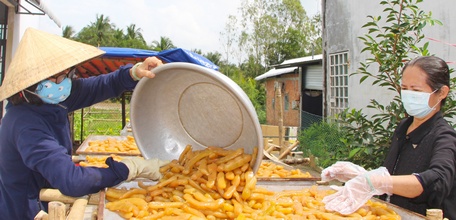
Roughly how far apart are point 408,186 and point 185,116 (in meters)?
1.80

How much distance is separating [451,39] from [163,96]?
6189 mm

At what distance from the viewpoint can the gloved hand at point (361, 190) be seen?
2.45m

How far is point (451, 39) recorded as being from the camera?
24.6 ft

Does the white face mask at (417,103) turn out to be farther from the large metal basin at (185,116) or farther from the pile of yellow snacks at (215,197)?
the large metal basin at (185,116)

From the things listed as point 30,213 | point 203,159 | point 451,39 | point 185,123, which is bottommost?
point 30,213

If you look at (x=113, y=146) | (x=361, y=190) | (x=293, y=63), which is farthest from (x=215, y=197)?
(x=293, y=63)

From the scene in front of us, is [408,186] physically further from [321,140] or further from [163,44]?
[163,44]

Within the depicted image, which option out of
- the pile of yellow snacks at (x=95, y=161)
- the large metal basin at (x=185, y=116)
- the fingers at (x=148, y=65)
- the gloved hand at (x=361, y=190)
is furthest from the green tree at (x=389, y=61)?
the pile of yellow snacks at (x=95, y=161)

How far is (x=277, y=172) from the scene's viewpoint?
18.4 feet

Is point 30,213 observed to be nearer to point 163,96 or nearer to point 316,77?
point 163,96

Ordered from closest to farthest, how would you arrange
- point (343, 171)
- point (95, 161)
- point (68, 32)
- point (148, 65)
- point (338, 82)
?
point (343, 171)
point (148, 65)
point (95, 161)
point (338, 82)
point (68, 32)

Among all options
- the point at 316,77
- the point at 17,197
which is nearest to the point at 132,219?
the point at 17,197

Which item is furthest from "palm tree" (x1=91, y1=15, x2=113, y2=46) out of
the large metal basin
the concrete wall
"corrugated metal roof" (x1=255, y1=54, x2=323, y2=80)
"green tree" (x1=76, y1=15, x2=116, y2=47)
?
the large metal basin

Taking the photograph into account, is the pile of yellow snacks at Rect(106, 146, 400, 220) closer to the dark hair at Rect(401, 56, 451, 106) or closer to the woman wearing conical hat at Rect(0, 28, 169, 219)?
the woman wearing conical hat at Rect(0, 28, 169, 219)
